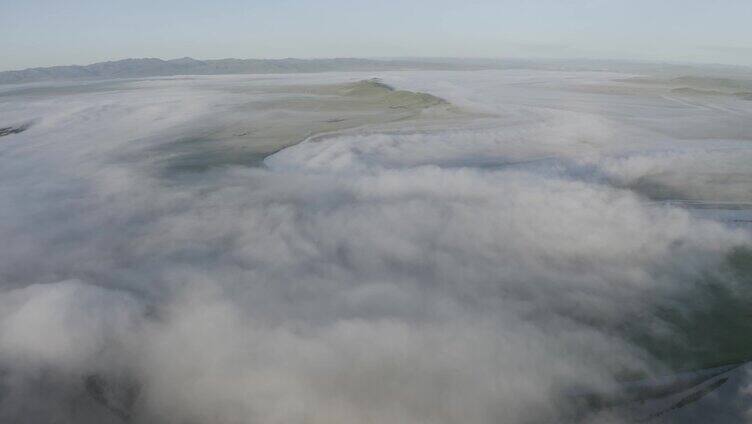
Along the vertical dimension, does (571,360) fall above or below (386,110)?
below

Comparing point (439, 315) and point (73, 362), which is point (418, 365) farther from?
point (73, 362)

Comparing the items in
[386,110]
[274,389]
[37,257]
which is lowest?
[274,389]

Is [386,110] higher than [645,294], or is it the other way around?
[386,110]

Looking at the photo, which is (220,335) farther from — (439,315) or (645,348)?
(645,348)

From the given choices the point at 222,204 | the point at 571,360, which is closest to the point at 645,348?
the point at 571,360

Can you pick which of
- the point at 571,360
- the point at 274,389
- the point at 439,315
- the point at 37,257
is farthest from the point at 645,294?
the point at 37,257

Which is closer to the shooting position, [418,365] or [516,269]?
[418,365]

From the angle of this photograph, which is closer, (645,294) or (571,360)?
(571,360)

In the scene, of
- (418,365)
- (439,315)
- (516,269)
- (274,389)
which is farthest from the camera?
(516,269)

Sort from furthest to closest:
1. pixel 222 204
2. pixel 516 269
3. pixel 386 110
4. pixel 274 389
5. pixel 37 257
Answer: pixel 386 110 → pixel 222 204 → pixel 37 257 → pixel 516 269 → pixel 274 389
